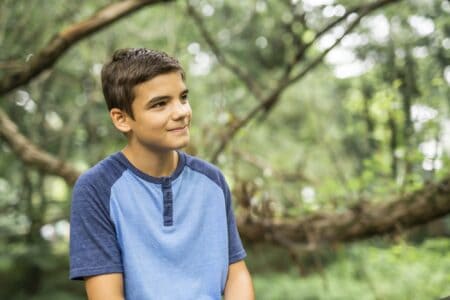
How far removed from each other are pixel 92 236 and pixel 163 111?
332mm

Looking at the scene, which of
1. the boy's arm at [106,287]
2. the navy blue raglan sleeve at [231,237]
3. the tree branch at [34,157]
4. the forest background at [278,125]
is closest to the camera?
the boy's arm at [106,287]

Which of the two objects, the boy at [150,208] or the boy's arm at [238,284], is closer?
the boy at [150,208]

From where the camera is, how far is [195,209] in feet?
4.90

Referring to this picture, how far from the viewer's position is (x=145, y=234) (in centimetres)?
141

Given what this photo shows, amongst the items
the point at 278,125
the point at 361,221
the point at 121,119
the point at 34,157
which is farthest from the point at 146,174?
the point at 278,125

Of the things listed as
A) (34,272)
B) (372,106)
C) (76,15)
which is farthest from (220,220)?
(34,272)

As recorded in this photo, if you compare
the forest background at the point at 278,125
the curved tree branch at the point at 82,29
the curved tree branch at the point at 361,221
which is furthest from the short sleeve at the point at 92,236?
the curved tree branch at the point at 361,221

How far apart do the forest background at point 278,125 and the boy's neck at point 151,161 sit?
2080 mm

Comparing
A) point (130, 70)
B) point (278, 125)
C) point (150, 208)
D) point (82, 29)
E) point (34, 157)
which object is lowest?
point (150, 208)

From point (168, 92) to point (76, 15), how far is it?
438 centimetres

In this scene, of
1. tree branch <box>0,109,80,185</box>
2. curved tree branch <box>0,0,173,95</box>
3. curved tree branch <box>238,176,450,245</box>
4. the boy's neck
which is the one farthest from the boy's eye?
tree branch <box>0,109,80,185</box>

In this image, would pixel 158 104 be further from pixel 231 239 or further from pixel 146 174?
pixel 231 239

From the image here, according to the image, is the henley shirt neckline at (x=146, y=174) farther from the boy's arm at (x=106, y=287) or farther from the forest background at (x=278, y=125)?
the forest background at (x=278, y=125)

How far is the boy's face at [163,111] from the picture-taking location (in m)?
1.46
